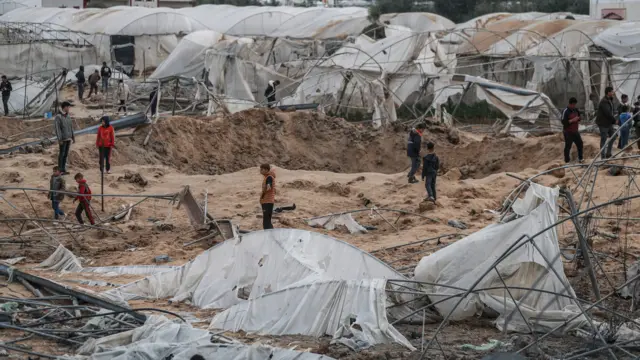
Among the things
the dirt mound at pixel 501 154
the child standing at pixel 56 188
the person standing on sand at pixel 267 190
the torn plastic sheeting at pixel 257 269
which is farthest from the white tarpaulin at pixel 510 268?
the dirt mound at pixel 501 154

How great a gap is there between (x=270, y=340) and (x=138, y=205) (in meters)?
7.85

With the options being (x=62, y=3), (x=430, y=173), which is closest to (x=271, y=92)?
(x=430, y=173)

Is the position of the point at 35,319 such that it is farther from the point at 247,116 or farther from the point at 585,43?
the point at 585,43

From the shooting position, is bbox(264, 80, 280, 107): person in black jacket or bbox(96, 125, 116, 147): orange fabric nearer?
bbox(96, 125, 116, 147): orange fabric

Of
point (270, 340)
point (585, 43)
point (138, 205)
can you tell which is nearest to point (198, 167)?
point (138, 205)

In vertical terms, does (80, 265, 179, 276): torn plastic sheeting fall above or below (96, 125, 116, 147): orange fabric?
below

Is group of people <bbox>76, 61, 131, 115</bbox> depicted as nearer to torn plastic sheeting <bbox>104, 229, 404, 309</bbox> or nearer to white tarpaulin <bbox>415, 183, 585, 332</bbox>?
torn plastic sheeting <bbox>104, 229, 404, 309</bbox>

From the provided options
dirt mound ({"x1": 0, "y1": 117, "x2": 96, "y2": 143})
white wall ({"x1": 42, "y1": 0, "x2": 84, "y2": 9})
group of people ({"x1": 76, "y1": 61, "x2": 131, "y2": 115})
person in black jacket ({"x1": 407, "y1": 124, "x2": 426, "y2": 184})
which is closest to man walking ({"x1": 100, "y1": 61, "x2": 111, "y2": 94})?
group of people ({"x1": 76, "y1": 61, "x2": 131, "y2": 115})

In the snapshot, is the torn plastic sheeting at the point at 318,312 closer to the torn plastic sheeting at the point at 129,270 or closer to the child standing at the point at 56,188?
the torn plastic sheeting at the point at 129,270

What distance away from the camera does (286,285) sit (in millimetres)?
10109

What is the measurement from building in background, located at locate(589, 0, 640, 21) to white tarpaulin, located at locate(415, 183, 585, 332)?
113 feet

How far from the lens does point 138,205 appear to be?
53.5ft

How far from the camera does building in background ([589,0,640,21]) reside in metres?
42.0

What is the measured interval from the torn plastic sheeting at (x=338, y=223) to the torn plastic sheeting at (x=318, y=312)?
17.2ft
